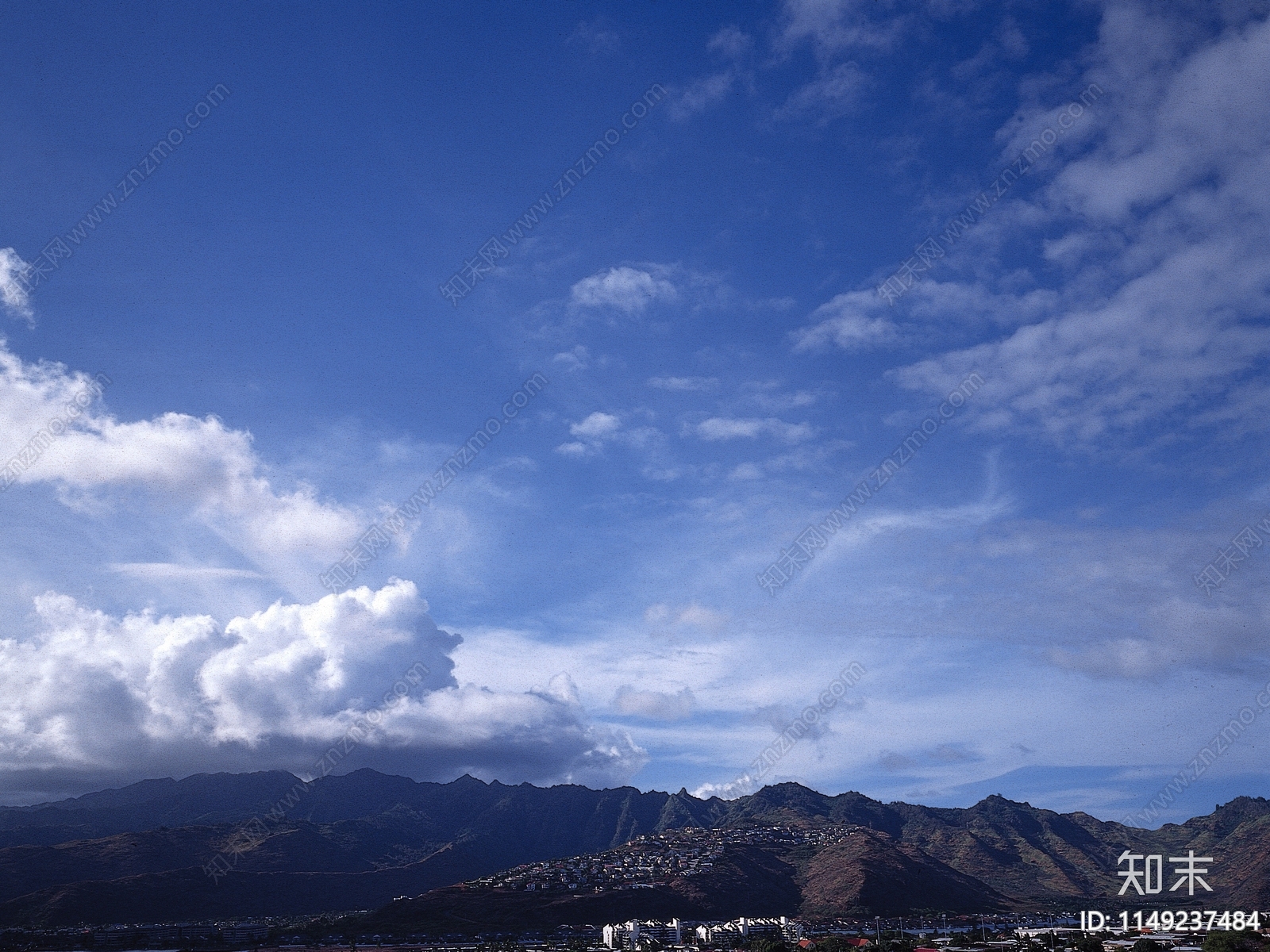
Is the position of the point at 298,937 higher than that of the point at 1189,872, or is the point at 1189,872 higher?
the point at 1189,872

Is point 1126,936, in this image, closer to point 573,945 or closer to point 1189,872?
point 1189,872

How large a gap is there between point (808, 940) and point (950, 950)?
28.6 m

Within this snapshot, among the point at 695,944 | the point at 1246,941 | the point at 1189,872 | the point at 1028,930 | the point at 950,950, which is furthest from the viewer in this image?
the point at 1028,930

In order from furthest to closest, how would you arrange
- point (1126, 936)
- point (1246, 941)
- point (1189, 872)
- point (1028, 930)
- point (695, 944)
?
point (1028, 930) < point (695, 944) < point (1126, 936) < point (1246, 941) < point (1189, 872)

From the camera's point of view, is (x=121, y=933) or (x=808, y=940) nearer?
(x=808, y=940)

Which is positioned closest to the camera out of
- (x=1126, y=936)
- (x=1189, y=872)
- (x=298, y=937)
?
(x=1189, y=872)

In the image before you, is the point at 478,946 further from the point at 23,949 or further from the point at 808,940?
the point at 23,949

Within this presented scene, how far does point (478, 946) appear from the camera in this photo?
162 meters

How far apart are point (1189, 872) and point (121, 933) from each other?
208 metres

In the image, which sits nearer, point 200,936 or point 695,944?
point 695,944

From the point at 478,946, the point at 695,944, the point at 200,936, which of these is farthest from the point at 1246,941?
the point at 200,936

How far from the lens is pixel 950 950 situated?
12825cm

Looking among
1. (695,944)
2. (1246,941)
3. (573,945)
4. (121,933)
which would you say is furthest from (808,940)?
(121,933)

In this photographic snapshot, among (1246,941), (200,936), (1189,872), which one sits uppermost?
(1189,872)
